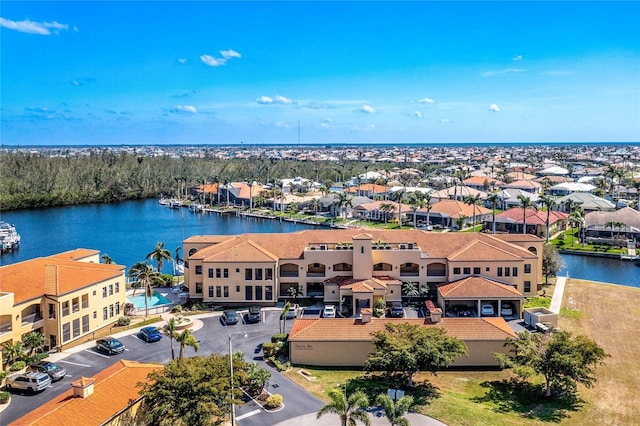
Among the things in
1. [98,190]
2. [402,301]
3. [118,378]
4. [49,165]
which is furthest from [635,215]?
[49,165]

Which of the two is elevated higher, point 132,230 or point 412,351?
point 412,351

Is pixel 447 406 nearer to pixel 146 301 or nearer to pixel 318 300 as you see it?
pixel 318 300

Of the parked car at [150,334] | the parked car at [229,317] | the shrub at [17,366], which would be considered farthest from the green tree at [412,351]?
the shrub at [17,366]

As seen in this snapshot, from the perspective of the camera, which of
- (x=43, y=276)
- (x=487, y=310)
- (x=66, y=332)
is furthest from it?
(x=487, y=310)

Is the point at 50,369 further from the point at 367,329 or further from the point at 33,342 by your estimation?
the point at 367,329

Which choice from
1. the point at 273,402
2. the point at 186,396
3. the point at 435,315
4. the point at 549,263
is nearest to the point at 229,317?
the point at 273,402

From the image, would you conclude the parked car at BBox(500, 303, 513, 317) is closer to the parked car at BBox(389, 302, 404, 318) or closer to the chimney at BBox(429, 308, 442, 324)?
the parked car at BBox(389, 302, 404, 318)
